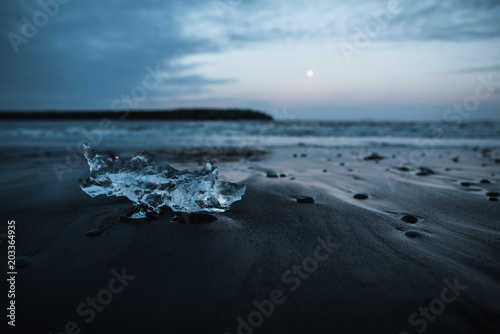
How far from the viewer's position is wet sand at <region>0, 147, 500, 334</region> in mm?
1175

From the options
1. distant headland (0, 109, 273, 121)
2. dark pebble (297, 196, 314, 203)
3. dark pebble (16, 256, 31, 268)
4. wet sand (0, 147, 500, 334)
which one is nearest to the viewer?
wet sand (0, 147, 500, 334)

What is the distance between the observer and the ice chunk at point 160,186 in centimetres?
239

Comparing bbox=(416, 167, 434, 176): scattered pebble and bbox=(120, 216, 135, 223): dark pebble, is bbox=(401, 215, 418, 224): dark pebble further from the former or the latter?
bbox=(416, 167, 434, 176): scattered pebble

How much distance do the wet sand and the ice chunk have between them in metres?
0.18

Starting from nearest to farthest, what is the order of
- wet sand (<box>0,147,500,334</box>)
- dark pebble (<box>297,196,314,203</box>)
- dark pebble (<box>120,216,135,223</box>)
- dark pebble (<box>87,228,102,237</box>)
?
wet sand (<box>0,147,500,334</box>)
dark pebble (<box>87,228,102,237</box>)
dark pebble (<box>120,216,135,223</box>)
dark pebble (<box>297,196,314,203</box>)

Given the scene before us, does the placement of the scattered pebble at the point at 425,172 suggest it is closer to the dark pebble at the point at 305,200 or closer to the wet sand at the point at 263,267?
the wet sand at the point at 263,267

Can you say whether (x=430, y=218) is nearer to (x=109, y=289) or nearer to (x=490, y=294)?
(x=490, y=294)

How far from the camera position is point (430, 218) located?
236 cm

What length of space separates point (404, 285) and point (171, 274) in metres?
1.18

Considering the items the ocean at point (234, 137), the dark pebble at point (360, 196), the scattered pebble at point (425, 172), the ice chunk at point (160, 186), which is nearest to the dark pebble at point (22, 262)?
the ice chunk at point (160, 186)

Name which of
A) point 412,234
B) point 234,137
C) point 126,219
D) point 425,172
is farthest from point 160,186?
point 234,137

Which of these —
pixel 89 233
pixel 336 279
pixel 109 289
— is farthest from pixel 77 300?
pixel 336 279

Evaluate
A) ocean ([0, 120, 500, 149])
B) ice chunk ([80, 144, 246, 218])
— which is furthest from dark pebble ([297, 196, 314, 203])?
ocean ([0, 120, 500, 149])

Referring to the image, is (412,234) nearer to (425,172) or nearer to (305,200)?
(305,200)
